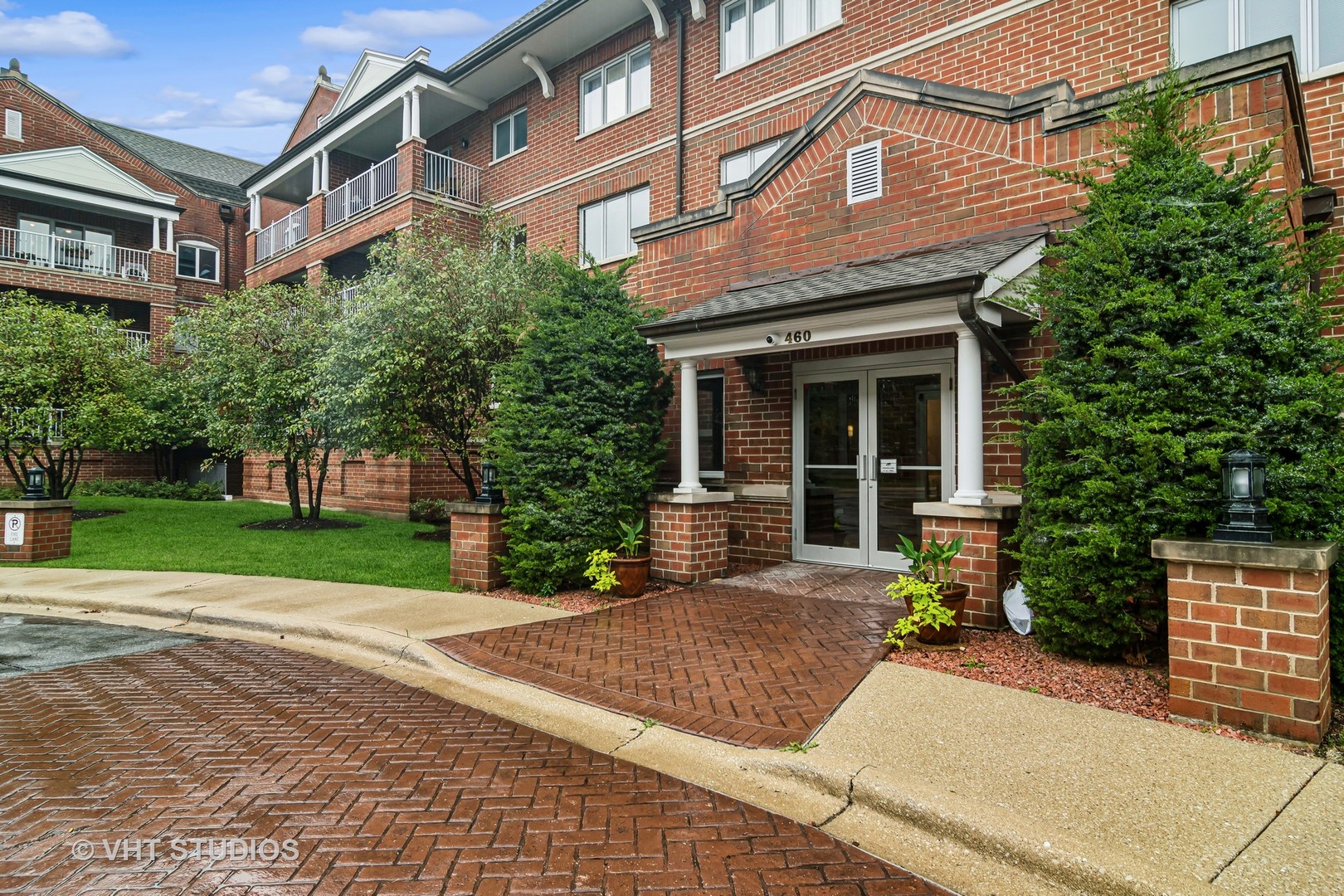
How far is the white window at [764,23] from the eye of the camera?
497 inches

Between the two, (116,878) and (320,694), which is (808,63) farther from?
(116,878)

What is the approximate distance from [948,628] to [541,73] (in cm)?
1600

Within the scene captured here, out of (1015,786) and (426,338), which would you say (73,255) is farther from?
(1015,786)

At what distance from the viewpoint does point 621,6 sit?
48.8ft

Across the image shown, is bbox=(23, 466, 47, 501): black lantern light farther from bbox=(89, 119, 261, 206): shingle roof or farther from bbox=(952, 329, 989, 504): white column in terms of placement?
bbox=(89, 119, 261, 206): shingle roof

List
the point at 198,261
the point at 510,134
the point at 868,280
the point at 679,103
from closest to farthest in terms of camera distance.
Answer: the point at 868,280
the point at 679,103
the point at 510,134
the point at 198,261

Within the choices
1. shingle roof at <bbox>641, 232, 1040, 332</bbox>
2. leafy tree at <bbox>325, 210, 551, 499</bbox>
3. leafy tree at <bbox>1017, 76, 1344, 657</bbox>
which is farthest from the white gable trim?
leafy tree at <bbox>1017, 76, 1344, 657</bbox>

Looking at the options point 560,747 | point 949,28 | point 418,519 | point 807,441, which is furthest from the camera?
point 418,519

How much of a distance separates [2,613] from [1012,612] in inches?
415

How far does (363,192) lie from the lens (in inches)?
852

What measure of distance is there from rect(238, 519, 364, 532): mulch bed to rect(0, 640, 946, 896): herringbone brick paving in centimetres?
1061

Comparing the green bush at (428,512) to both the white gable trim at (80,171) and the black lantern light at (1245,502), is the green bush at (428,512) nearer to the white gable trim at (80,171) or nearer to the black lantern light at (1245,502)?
the black lantern light at (1245,502)

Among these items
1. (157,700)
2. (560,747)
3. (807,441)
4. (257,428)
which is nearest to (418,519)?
(257,428)

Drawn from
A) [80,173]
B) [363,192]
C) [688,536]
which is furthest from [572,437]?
[80,173]
